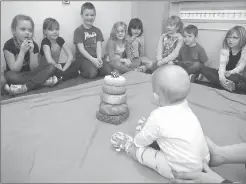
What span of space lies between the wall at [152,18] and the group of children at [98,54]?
7.1 inches

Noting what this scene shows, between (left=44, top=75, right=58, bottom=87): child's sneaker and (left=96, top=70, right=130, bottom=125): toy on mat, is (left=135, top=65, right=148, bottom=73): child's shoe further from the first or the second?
(left=96, top=70, right=130, bottom=125): toy on mat

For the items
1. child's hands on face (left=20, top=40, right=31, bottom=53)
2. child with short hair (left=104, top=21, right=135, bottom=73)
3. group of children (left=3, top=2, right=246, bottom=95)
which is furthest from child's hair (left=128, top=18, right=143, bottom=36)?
child's hands on face (left=20, top=40, right=31, bottom=53)

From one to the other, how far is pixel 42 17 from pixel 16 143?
1430 millimetres

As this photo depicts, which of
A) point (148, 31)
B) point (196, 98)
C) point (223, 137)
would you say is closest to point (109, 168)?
point (223, 137)

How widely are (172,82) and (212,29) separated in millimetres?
1736

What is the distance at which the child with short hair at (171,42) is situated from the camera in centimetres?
221

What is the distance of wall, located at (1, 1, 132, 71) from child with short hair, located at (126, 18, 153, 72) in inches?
10.3

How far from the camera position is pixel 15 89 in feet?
5.00

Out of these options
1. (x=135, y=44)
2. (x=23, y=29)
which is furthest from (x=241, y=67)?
(x=23, y=29)

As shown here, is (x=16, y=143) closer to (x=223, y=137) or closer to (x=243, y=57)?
(x=223, y=137)

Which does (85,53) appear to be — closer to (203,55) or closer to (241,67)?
(203,55)

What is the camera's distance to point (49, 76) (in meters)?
1.73

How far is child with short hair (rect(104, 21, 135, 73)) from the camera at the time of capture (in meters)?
2.20

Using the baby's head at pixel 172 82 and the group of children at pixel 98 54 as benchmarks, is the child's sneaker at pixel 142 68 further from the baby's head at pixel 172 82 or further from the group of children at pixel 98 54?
the baby's head at pixel 172 82
